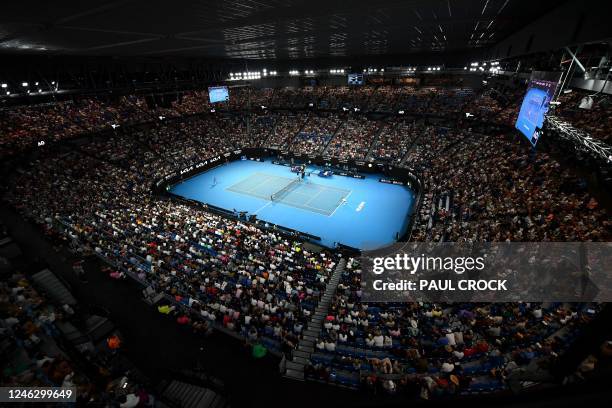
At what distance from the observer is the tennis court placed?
101ft

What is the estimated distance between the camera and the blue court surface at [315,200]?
2555 centimetres

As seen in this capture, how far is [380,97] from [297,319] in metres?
Answer: 43.1

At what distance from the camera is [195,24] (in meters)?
13.2

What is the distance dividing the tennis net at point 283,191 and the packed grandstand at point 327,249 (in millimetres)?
7021

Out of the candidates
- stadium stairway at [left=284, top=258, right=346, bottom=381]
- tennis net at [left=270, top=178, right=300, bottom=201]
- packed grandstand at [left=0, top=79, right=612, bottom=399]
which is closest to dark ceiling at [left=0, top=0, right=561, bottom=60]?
packed grandstand at [left=0, top=79, right=612, bottom=399]

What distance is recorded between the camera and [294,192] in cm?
3384

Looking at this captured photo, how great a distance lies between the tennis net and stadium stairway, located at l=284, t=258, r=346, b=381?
16249 mm

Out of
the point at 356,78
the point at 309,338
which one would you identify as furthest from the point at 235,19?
the point at 356,78

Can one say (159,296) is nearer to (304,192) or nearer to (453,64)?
(304,192)

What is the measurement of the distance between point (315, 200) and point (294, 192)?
3.28m

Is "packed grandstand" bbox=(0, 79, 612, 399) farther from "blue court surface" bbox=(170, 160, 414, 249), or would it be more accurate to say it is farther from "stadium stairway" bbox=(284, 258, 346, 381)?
"blue court surface" bbox=(170, 160, 414, 249)

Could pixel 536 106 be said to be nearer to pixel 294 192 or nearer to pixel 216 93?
pixel 294 192

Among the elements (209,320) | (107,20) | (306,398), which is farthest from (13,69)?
(306,398)

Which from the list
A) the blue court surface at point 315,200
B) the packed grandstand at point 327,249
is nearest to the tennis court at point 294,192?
the blue court surface at point 315,200
